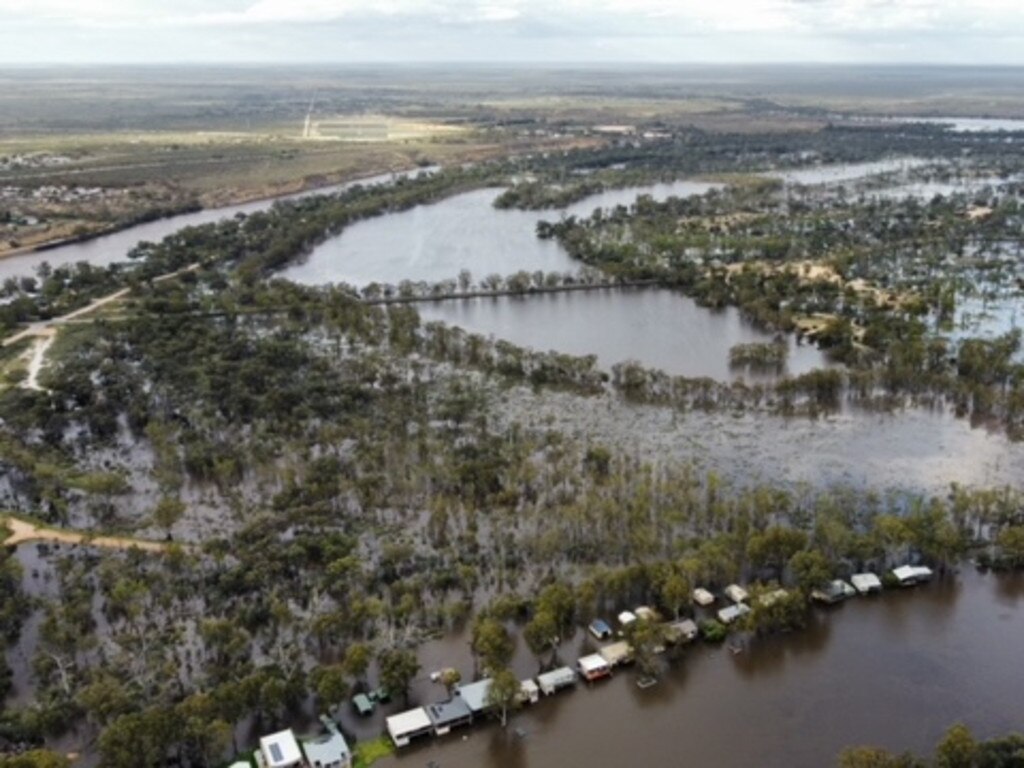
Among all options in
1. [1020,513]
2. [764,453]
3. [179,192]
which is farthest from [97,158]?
[1020,513]

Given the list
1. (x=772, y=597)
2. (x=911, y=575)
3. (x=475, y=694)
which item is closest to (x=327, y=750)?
(x=475, y=694)

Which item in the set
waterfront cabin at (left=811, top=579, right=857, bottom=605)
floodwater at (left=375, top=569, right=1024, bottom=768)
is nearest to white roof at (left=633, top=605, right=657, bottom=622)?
floodwater at (left=375, top=569, right=1024, bottom=768)

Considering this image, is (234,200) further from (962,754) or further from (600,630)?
(962,754)

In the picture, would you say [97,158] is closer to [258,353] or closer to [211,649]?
[258,353]

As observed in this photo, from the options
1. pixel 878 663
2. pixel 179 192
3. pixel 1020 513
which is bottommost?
pixel 878 663

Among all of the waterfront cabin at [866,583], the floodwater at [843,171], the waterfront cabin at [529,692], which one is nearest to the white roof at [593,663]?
the waterfront cabin at [529,692]
